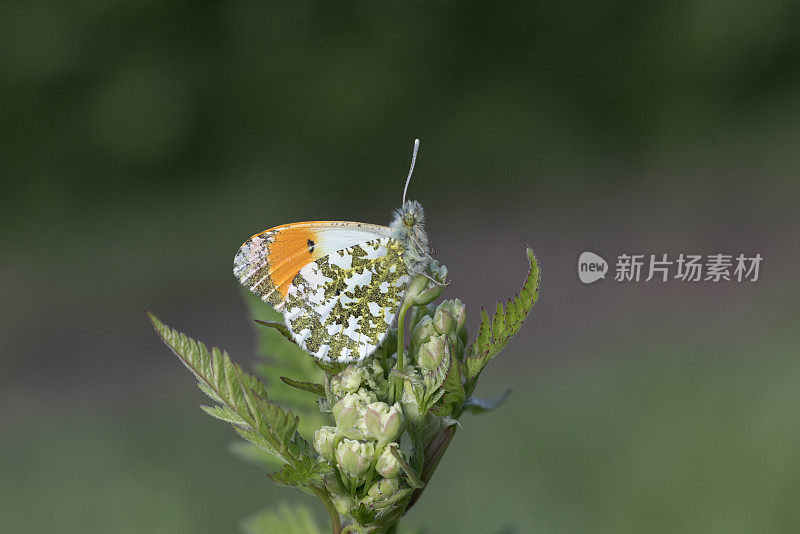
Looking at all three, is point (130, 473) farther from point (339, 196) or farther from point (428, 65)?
point (428, 65)

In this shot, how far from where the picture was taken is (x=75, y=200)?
24.0ft

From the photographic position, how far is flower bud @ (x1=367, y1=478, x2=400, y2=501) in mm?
1257

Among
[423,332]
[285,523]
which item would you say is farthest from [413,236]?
[285,523]

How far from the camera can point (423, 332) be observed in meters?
1.43

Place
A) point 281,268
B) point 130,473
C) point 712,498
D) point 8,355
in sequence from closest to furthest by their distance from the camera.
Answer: point 281,268 < point 712,498 < point 130,473 < point 8,355

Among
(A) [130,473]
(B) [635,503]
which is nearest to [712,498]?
(B) [635,503]

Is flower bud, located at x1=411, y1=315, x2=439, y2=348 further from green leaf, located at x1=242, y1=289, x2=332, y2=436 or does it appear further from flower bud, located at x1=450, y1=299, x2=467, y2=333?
green leaf, located at x1=242, y1=289, x2=332, y2=436

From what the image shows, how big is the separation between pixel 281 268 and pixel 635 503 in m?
2.85

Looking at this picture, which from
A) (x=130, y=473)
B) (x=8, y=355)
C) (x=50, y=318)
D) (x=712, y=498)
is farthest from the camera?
(x=50, y=318)

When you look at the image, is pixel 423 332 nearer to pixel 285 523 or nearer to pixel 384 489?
pixel 384 489

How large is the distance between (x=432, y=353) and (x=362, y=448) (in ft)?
0.76

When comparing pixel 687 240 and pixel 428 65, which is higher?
Result: pixel 428 65

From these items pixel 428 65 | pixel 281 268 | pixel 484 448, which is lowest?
pixel 484 448

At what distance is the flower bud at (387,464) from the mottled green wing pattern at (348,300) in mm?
234
